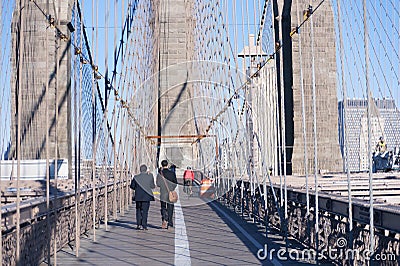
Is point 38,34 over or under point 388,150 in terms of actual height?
over

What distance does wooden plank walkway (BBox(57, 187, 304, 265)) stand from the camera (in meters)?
7.75

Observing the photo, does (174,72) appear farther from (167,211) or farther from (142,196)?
(167,211)

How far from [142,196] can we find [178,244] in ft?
8.18

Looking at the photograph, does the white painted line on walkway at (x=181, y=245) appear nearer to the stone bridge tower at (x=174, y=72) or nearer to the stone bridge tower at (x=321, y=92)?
the stone bridge tower at (x=321, y=92)

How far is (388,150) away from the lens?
17.4 m

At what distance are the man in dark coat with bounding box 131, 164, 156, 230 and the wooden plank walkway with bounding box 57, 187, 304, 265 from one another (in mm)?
192

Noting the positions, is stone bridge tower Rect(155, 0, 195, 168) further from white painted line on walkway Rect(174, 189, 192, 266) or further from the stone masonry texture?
white painted line on walkway Rect(174, 189, 192, 266)

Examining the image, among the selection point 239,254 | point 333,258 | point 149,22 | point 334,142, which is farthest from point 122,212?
point 149,22

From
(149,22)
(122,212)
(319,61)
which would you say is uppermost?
(149,22)

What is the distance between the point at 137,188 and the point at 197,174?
61.0 feet

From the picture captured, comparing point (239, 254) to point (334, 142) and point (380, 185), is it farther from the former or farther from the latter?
point (334, 142)

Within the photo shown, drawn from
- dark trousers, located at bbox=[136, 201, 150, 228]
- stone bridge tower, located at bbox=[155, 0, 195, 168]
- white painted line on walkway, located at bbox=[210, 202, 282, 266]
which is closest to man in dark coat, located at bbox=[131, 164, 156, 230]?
dark trousers, located at bbox=[136, 201, 150, 228]

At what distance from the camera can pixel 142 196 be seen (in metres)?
11.8

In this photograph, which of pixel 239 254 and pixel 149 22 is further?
pixel 149 22
